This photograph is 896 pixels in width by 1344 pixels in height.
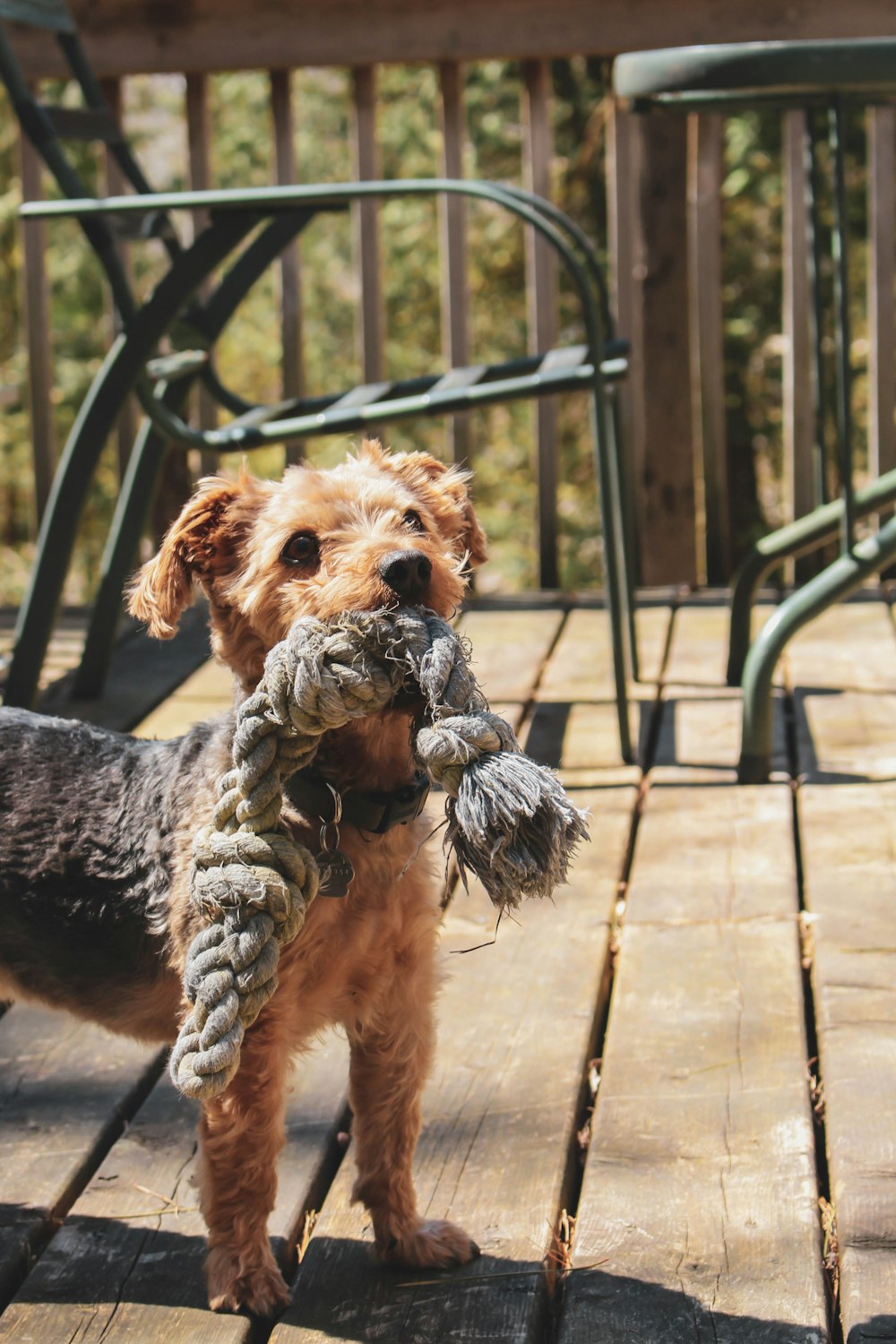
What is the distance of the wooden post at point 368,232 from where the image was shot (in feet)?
17.1

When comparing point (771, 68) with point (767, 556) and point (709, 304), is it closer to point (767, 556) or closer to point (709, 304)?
point (767, 556)

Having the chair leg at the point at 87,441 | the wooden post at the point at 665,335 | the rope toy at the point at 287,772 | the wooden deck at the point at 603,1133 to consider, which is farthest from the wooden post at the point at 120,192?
the rope toy at the point at 287,772

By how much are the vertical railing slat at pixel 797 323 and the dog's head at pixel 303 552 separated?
3.21 metres

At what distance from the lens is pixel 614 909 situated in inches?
121

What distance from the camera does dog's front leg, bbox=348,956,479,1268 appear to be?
2.04 m

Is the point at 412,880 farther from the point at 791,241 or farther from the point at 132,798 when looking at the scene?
the point at 791,241

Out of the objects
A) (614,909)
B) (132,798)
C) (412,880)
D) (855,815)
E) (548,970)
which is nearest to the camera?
(412,880)

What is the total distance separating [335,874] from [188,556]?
0.56m

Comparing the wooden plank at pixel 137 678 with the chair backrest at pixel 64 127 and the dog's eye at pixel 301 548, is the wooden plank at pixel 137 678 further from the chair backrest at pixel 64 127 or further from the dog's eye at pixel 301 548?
the dog's eye at pixel 301 548

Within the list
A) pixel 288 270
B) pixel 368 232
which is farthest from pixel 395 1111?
pixel 288 270

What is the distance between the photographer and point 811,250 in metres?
3.97

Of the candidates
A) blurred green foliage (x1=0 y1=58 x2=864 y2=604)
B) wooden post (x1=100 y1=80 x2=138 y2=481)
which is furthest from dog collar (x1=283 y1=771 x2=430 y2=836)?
blurred green foliage (x1=0 y1=58 x2=864 y2=604)

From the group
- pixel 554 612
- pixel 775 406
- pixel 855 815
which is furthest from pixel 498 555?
pixel 855 815

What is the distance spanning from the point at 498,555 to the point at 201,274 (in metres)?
9.29
